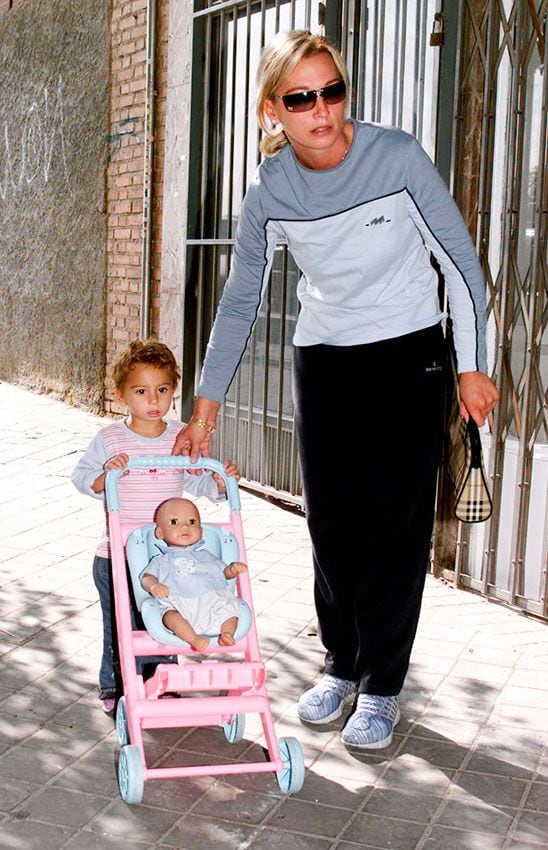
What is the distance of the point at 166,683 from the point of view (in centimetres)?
341

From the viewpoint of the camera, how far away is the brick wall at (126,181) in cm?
975

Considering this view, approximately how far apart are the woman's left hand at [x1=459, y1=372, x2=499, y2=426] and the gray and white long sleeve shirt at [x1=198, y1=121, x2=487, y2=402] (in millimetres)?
38

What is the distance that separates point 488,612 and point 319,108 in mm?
2831

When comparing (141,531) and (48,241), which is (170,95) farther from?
(141,531)

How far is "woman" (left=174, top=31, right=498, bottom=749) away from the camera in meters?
3.58

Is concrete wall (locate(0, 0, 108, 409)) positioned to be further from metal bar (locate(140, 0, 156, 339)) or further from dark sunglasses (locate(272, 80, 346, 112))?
dark sunglasses (locate(272, 80, 346, 112))

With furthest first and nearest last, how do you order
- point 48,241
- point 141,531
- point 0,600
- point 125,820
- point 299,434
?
point 48,241
point 0,600
point 299,434
point 141,531
point 125,820

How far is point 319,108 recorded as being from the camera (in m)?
3.47

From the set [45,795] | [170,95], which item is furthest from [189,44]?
[45,795]

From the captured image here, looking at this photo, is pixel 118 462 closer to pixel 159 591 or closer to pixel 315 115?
pixel 159 591

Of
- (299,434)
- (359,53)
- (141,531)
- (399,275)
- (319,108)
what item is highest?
(359,53)

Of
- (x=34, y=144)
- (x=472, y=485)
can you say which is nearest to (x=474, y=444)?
(x=472, y=485)

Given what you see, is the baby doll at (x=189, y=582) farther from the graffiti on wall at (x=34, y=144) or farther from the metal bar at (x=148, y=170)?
the graffiti on wall at (x=34, y=144)

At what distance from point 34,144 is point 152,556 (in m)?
9.27
